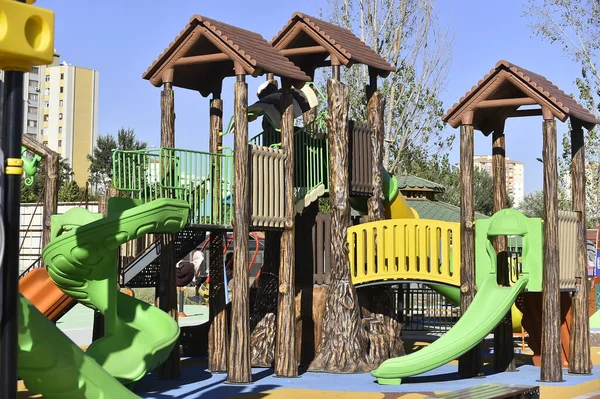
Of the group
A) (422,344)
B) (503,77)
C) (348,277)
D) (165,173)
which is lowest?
(422,344)

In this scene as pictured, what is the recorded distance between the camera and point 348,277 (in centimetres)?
1777

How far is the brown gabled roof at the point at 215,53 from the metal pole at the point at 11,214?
29.7ft

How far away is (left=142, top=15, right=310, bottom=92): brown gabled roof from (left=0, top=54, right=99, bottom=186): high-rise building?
92.3m

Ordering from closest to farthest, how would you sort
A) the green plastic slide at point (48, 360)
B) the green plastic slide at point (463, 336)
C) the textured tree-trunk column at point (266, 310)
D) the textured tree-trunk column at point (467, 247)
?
the green plastic slide at point (48, 360) < the green plastic slide at point (463, 336) < the textured tree-trunk column at point (467, 247) < the textured tree-trunk column at point (266, 310)

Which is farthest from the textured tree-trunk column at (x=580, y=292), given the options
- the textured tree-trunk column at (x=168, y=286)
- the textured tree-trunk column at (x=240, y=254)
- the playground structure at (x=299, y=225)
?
the textured tree-trunk column at (x=168, y=286)

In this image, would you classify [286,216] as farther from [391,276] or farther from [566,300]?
[566,300]

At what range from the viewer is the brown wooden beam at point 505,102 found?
1728cm

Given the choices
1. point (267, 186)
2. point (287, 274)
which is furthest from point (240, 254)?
point (267, 186)

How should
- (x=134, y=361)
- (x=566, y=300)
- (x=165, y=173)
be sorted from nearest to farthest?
(x=134, y=361) → (x=165, y=173) → (x=566, y=300)

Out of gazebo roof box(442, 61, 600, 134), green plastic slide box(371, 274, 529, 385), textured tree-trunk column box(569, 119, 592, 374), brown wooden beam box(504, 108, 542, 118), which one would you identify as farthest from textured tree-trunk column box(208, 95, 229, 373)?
textured tree-trunk column box(569, 119, 592, 374)

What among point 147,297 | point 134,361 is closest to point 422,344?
point 134,361

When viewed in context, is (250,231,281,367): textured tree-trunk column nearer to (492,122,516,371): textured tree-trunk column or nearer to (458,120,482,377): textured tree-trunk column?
(458,120,482,377): textured tree-trunk column

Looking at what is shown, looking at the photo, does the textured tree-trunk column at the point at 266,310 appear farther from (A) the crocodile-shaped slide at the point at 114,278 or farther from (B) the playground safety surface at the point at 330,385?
(A) the crocodile-shaped slide at the point at 114,278

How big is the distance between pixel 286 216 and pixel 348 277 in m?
Answer: 1.76
